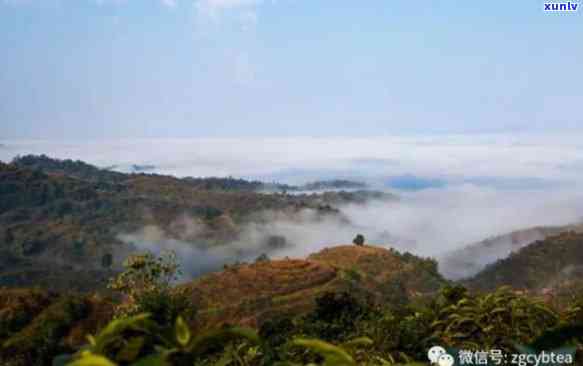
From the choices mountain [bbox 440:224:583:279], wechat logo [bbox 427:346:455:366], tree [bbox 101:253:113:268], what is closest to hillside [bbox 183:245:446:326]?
tree [bbox 101:253:113:268]

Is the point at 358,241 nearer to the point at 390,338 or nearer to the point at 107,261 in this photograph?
the point at 107,261

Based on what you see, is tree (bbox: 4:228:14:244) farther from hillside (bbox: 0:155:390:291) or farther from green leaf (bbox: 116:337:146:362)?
green leaf (bbox: 116:337:146:362)

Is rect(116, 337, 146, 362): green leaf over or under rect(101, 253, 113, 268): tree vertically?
over

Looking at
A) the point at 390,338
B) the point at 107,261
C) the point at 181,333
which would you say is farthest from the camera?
the point at 107,261

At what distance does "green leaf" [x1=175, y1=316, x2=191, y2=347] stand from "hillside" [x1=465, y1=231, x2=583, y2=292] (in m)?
92.6

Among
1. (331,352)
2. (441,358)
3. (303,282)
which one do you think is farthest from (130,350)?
(303,282)

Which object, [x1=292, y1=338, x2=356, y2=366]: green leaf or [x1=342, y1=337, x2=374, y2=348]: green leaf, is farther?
[x1=342, y1=337, x2=374, y2=348]: green leaf

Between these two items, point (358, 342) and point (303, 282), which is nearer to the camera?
point (358, 342)

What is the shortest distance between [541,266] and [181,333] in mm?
103093

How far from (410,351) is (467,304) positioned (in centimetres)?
52

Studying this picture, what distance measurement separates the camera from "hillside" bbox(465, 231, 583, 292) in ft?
299

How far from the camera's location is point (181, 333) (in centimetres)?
137

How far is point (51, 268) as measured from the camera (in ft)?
323

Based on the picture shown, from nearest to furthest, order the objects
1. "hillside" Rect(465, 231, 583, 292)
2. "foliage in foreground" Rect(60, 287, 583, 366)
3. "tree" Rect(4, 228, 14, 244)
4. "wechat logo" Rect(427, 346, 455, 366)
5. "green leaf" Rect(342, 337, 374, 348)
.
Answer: "foliage in foreground" Rect(60, 287, 583, 366) → "green leaf" Rect(342, 337, 374, 348) → "wechat logo" Rect(427, 346, 455, 366) → "hillside" Rect(465, 231, 583, 292) → "tree" Rect(4, 228, 14, 244)
